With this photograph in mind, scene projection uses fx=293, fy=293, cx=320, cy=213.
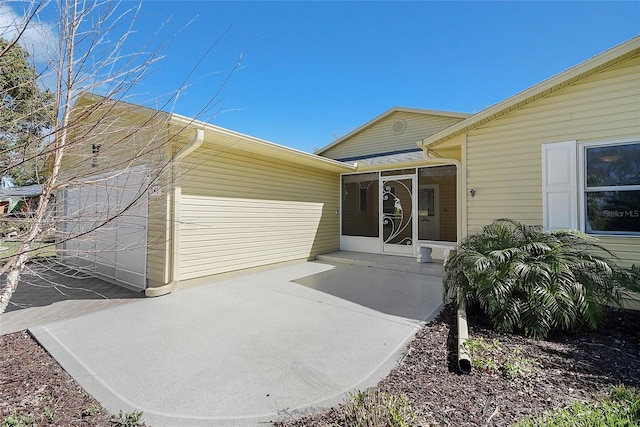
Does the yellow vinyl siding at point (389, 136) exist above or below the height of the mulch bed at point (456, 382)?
above

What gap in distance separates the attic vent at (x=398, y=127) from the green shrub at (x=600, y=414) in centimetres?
996

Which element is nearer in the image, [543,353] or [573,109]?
[543,353]

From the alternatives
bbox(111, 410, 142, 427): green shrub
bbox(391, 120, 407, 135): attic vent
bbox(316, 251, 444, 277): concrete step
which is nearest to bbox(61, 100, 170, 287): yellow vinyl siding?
bbox(111, 410, 142, 427): green shrub

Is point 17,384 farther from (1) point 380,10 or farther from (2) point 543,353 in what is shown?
(1) point 380,10

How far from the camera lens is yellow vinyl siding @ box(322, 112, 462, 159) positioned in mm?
10381

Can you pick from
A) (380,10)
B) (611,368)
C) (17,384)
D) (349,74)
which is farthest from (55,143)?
(349,74)

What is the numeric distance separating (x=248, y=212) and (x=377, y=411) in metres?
5.45

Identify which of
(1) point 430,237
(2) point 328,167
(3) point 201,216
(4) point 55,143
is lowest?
(1) point 430,237

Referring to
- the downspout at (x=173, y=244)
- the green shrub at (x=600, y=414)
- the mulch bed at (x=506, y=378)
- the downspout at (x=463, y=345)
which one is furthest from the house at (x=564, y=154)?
the downspout at (x=173, y=244)

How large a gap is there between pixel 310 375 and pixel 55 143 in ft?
8.80

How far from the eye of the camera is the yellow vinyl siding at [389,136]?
34.1ft

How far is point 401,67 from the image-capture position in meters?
9.84

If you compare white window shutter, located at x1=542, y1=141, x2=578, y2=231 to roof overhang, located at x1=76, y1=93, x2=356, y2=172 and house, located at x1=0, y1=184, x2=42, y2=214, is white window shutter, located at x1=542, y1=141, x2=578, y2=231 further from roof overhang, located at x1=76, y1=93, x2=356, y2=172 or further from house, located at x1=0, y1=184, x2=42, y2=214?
house, located at x1=0, y1=184, x2=42, y2=214

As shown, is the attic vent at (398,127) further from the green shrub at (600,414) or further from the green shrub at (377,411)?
the green shrub at (377,411)
